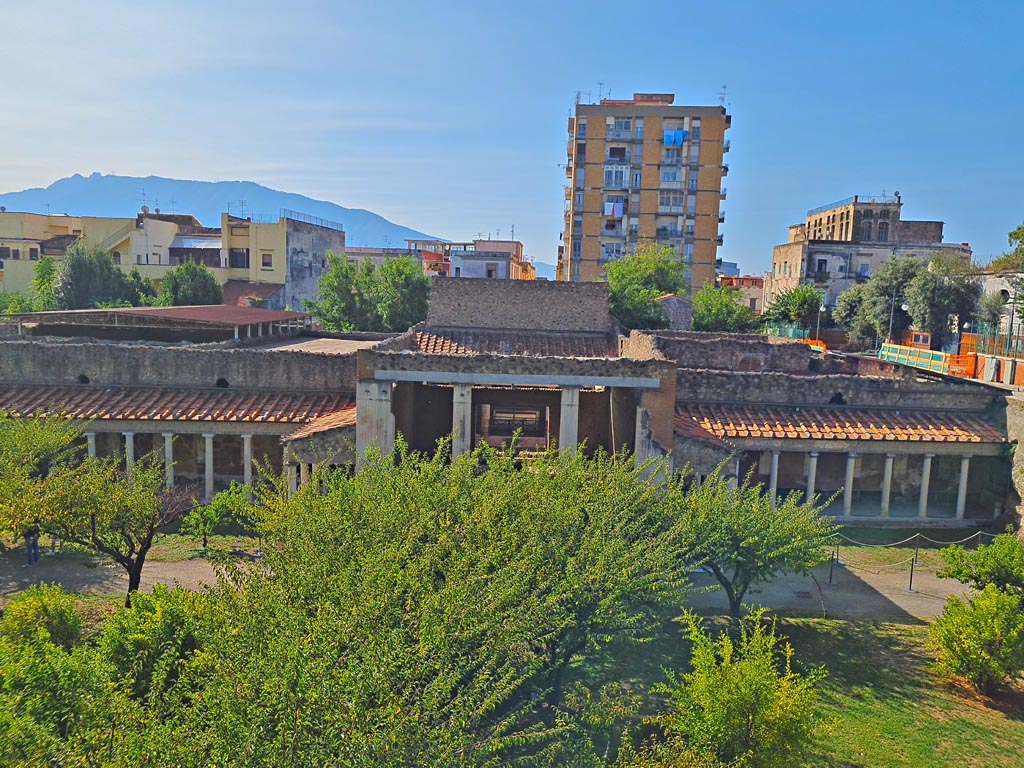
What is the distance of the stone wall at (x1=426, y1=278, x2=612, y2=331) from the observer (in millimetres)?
32594

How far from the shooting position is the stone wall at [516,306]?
3259cm

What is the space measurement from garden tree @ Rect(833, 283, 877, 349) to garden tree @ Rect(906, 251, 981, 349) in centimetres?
576

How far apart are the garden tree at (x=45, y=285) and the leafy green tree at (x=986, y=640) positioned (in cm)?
6278

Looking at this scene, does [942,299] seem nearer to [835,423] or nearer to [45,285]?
[835,423]

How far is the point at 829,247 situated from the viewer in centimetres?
6731

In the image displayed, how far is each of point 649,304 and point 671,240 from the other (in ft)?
86.3

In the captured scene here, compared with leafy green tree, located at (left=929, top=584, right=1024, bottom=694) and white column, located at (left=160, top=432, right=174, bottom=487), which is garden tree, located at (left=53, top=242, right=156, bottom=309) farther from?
leafy green tree, located at (left=929, top=584, right=1024, bottom=694)

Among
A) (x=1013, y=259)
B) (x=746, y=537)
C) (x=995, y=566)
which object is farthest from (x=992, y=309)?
(x=746, y=537)

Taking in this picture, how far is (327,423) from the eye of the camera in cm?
2408

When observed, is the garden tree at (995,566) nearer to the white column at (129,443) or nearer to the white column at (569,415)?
the white column at (569,415)

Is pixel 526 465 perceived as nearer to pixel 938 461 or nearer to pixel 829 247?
pixel 938 461

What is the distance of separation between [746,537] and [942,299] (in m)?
37.7

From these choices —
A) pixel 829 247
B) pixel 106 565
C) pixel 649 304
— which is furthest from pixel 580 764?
pixel 829 247

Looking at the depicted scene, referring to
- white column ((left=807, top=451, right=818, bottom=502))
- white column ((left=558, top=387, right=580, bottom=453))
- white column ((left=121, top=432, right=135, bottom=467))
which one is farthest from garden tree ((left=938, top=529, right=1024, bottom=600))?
white column ((left=121, top=432, right=135, bottom=467))
